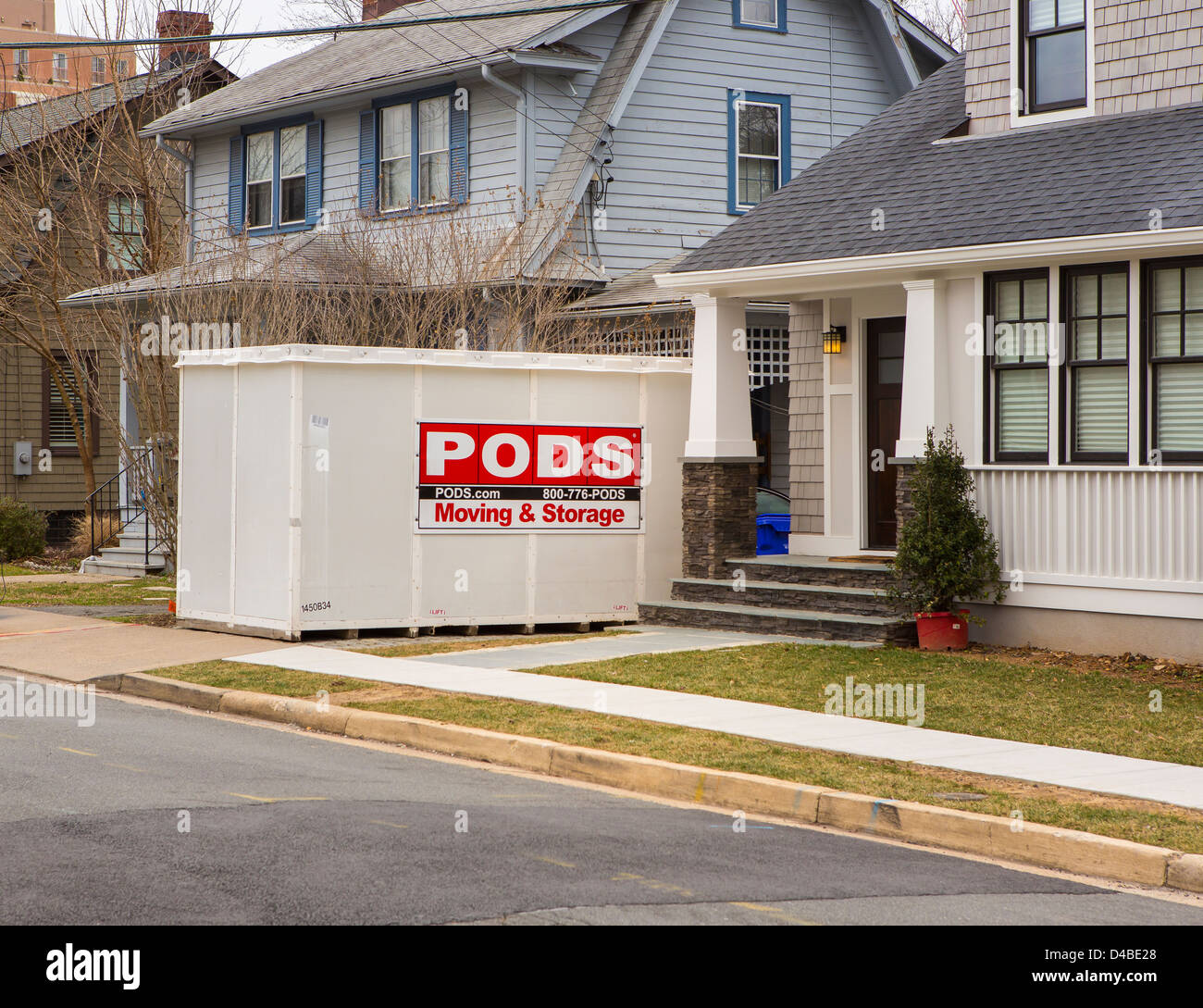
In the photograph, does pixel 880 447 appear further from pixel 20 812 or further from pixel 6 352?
pixel 6 352

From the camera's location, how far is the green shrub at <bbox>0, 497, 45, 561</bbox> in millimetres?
26445

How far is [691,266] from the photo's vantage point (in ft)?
55.3

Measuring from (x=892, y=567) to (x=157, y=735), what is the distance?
23.7 ft

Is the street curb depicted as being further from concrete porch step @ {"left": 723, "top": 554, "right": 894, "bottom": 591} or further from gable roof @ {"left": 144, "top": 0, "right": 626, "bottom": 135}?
gable roof @ {"left": 144, "top": 0, "right": 626, "bottom": 135}

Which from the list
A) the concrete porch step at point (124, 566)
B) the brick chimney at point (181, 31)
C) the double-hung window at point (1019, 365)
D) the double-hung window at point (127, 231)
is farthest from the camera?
the brick chimney at point (181, 31)

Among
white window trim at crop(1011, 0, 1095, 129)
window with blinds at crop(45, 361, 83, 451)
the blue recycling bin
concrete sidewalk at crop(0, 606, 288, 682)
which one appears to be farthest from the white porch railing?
window with blinds at crop(45, 361, 83, 451)

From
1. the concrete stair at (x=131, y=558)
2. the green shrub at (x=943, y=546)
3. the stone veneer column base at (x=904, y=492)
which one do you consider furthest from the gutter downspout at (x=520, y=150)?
the green shrub at (x=943, y=546)

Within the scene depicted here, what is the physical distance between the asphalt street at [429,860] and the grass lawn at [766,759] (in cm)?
58

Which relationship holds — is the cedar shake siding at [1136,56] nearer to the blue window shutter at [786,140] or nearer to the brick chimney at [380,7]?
the blue window shutter at [786,140]

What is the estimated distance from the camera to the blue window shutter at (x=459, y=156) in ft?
76.5

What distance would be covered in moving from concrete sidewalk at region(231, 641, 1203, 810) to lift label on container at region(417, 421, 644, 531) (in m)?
2.20

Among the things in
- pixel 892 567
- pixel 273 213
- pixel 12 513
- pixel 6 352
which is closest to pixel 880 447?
pixel 892 567
